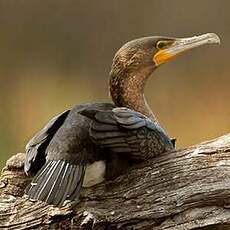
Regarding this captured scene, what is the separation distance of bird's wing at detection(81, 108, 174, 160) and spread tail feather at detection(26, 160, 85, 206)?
84 millimetres

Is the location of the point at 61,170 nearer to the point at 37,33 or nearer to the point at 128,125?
the point at 128,125

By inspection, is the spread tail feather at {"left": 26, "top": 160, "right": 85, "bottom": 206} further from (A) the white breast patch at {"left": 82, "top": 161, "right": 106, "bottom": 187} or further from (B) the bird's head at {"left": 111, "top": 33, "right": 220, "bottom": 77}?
(B) the bird's head at {"left": 111, "top": 33, "right": 220, "bottom": 77}

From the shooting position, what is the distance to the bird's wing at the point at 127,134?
81.5 inches

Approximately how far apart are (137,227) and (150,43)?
21.7 inches

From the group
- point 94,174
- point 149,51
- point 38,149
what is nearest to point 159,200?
point 94,174

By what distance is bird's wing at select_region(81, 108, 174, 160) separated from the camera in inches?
81.5

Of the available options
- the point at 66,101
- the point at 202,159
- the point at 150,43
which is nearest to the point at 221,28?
the point at 66,101

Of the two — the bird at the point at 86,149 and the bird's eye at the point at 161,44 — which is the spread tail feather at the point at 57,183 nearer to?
the bird at the point at 86,149

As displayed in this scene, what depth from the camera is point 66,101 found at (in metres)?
4.12

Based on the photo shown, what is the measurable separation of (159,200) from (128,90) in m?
0.39

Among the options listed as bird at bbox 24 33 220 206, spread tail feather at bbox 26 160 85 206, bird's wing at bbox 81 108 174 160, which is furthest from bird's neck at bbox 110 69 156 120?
spread tail feather at bbox 26 160 85 206

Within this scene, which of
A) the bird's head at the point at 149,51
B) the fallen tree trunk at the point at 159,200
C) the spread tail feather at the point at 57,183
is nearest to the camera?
the spread tail feather at the point at 57,183

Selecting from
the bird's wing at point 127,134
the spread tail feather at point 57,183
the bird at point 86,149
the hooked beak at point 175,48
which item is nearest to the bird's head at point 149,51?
the hooked beak at point 175,48

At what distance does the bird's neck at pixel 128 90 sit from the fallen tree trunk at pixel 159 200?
0.91ft
